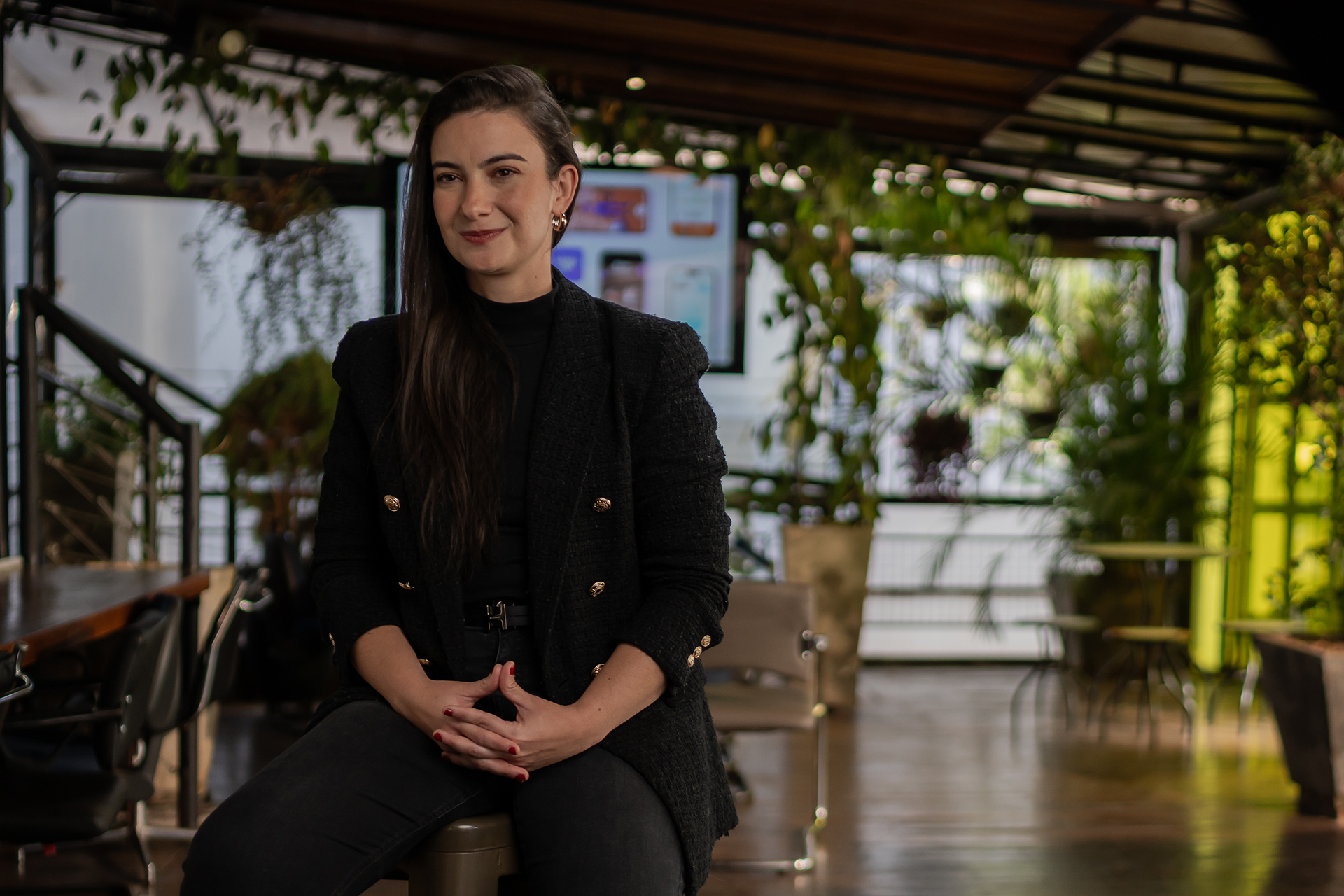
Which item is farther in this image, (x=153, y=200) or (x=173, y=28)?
(x=153, y=200)

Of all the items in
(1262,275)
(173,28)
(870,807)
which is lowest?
(870,807)

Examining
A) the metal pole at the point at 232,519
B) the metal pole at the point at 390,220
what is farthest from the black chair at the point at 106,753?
the metal pole at the point at 390,220

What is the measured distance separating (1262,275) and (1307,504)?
8.10 feet

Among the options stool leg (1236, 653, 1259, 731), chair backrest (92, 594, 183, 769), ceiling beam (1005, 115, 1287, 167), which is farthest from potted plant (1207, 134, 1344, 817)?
chair backrest (92, 594, 183, 769)

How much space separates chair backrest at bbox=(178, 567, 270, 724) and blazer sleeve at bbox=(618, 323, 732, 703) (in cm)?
170

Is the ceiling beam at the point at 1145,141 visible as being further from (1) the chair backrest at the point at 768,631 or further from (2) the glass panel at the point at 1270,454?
(1) the chair backrest at the point at 768,631

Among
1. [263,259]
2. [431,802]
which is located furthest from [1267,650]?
[263,259]

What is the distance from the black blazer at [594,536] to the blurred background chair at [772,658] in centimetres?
156

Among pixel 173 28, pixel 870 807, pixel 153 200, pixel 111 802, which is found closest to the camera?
pixel 111 802

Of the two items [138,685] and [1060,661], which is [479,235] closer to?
[138,685]

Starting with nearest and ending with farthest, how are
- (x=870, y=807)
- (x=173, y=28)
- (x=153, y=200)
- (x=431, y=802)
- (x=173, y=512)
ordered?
1. (x=431, y=802)
2. (x=870, y=807)
3. (x=173, y=28)
4. (x=173, y=512)
5. (x=153, y=200)

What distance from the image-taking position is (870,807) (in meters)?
3.53

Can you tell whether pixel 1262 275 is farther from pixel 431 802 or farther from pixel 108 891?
pixel 108 891

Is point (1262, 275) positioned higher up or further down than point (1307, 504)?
higher up
